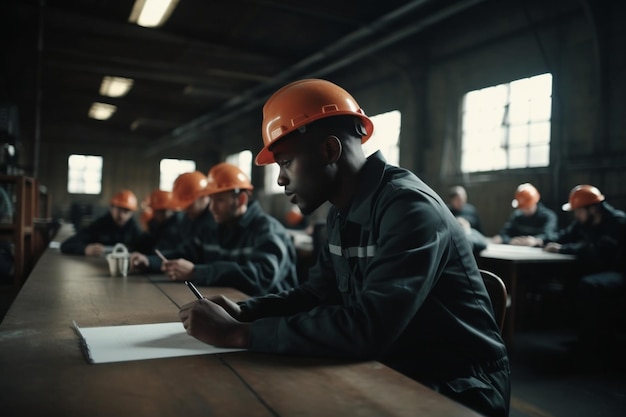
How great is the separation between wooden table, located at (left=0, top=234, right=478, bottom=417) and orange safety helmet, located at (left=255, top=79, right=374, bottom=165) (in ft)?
2.22

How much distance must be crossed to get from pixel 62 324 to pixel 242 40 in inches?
339

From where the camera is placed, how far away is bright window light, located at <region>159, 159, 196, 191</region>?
65.8 feet

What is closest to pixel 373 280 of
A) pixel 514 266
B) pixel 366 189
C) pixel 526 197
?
pixel 366 189

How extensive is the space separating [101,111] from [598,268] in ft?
47.4

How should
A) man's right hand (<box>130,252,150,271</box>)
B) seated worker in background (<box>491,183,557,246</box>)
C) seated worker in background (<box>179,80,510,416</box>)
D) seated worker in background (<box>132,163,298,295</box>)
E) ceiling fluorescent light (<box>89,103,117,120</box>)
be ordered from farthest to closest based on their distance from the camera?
ceiling fluorescent light (<box>89,103,117,120</box>)
seated worker in background (<box>491,183,557,246</box>)
man's right hand (<box>130,252,150,271</box>)
seated worker in background (<box>132,163,298,295</box>)
seated worker in background (<box>179,80,510,416</box>)

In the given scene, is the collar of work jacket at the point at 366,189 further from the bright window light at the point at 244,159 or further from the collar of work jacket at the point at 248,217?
the bright window light at the point at 244,159

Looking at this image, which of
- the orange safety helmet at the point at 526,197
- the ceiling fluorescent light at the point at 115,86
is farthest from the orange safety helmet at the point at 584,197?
the ceiling fluorescent light at the point at 115,86

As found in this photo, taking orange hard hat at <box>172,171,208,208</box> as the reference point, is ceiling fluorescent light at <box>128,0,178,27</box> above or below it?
above

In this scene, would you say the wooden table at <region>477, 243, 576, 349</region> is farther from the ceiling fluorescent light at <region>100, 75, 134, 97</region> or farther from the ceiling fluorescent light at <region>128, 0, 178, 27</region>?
the ceiling fluorescent light at <region>100, 75, 134, 97</region>

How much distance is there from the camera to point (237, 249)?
10.8 feet

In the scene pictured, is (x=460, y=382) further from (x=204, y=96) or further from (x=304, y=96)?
(x=204, y=96)

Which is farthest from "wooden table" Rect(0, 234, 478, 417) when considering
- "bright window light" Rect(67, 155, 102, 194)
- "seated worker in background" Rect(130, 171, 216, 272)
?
"bright window light" Rect(67, 155, 102, 194)

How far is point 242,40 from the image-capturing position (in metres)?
9.50

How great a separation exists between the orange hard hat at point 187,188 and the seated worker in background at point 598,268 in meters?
3.78
